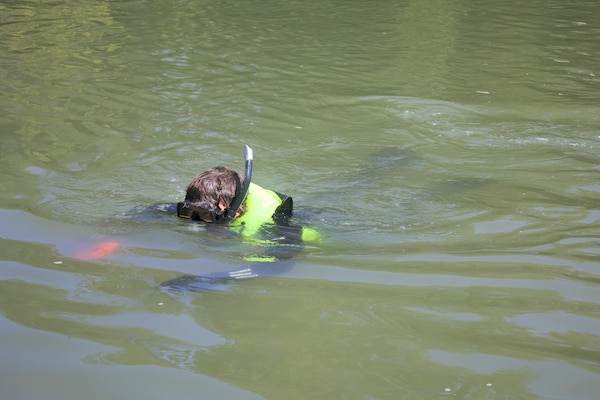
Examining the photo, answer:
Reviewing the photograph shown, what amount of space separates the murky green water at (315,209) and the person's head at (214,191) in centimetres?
20

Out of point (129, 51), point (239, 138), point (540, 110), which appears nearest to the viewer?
point (239, 138)

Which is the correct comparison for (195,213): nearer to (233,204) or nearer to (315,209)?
(233,204)

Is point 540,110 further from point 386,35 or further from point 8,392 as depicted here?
point 8,392

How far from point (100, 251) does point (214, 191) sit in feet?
2.52

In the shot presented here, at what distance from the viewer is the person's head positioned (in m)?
4.73

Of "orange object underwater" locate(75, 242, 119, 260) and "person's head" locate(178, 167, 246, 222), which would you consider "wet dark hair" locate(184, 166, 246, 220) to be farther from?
"orange object underwater" locate(75, 242, 119, 260)

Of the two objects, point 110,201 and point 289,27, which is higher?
point 289,27

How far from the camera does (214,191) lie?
15.5 ft

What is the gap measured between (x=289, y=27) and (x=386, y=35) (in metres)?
1.59

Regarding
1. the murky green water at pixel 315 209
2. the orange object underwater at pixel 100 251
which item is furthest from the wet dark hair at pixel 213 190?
the orange object underwater at pixel 100 251

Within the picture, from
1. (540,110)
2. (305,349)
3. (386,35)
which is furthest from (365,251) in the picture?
(386,35)

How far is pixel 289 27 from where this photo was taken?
1261 centimetres

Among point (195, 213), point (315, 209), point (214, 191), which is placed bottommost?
point (315, 209)

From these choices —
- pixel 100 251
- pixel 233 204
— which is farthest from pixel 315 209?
pixel 100 251
